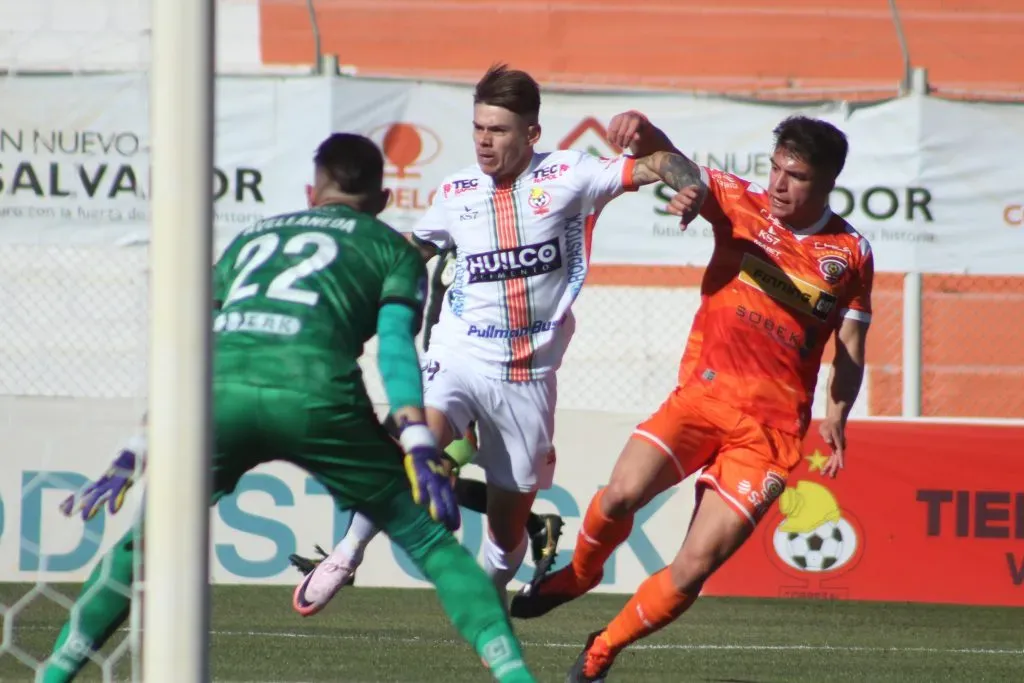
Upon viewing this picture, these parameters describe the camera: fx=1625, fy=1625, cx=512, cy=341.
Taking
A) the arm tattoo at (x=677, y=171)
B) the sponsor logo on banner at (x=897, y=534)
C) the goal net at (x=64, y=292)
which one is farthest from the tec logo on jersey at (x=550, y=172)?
the sponsor logo on banner at (x=897, y=534)

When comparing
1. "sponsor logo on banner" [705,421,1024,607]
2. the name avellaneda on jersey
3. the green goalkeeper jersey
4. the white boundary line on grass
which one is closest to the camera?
the green goalkeeper jersey

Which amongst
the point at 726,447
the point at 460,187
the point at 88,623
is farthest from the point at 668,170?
the point at 88,623

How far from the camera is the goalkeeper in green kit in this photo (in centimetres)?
445

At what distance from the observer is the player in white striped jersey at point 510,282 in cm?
632

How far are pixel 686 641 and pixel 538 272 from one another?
7.29ft

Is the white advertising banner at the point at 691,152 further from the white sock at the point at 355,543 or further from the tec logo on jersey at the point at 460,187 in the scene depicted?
the white sock at the point at 355,543

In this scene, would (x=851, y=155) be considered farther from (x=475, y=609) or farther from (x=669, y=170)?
(x=475, y=609)

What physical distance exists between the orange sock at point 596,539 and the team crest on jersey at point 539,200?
3.64 feet

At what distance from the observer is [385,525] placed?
4.58 m

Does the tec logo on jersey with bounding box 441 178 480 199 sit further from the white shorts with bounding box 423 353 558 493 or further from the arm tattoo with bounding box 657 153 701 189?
the arm tattoo with bounding box 657 153 701 189

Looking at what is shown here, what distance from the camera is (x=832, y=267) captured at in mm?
6035

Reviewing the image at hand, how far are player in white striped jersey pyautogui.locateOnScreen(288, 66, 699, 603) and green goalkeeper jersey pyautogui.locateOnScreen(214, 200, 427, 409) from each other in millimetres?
1637

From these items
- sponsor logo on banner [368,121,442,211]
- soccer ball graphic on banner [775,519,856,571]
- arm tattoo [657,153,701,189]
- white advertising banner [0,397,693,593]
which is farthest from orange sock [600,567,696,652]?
sponsor logo on banner [368,121,442,211]

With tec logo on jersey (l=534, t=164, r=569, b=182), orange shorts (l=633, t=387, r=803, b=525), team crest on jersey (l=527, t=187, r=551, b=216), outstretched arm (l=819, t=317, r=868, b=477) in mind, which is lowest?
orange shorts (l=633, t=387, r=803, b=525)
